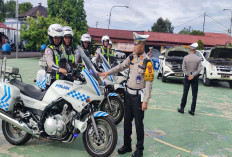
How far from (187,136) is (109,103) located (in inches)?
72.8

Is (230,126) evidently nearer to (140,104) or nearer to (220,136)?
(220,136)

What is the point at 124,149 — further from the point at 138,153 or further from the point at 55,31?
the point at 55,31

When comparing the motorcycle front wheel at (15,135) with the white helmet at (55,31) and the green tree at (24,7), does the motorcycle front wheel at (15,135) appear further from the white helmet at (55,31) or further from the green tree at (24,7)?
the green tree at (24,7)

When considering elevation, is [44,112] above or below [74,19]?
Answer: below

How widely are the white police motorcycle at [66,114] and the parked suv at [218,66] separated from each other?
959cm

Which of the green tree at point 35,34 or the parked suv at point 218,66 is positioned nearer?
the parked suv at point 218,66

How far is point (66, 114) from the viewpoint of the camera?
3.94m

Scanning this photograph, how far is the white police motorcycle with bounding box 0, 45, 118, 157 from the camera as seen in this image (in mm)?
3801

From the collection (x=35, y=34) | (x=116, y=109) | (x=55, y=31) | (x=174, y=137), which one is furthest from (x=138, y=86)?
(x=35, y=34)

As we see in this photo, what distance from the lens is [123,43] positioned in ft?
137

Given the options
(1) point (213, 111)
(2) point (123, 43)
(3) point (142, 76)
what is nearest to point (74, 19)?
(2) point (123, 43)

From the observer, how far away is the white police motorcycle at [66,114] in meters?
3.80

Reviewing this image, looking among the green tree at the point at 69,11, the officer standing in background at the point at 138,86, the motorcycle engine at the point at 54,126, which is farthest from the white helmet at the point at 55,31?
the green tree at the point at 69,11

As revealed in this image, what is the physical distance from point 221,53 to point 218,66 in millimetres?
1675
